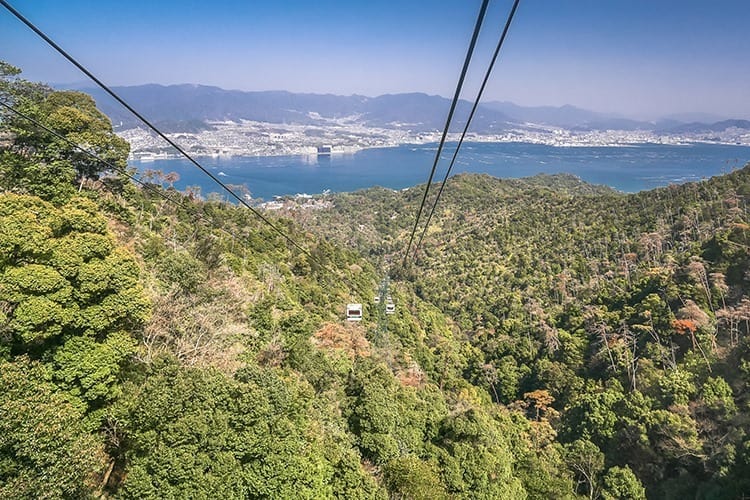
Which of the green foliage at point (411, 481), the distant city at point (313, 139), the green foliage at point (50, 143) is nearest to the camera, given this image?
the green foliage at point (411, 481)

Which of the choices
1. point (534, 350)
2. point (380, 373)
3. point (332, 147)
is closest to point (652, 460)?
point (534, 350)

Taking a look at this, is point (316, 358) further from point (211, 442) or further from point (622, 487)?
point (622, 487)

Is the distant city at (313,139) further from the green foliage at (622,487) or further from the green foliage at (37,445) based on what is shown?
the green foliage at (622,487)

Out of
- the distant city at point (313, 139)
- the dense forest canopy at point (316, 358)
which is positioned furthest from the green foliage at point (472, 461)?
the distant city at point (313, 139)

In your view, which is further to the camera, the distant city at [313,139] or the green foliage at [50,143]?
the distant city at [313,139]

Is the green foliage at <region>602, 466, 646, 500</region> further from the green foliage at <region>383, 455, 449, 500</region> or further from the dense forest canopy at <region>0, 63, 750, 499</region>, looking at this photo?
the green foliage at <region>383, 455, 449, 500</region>
